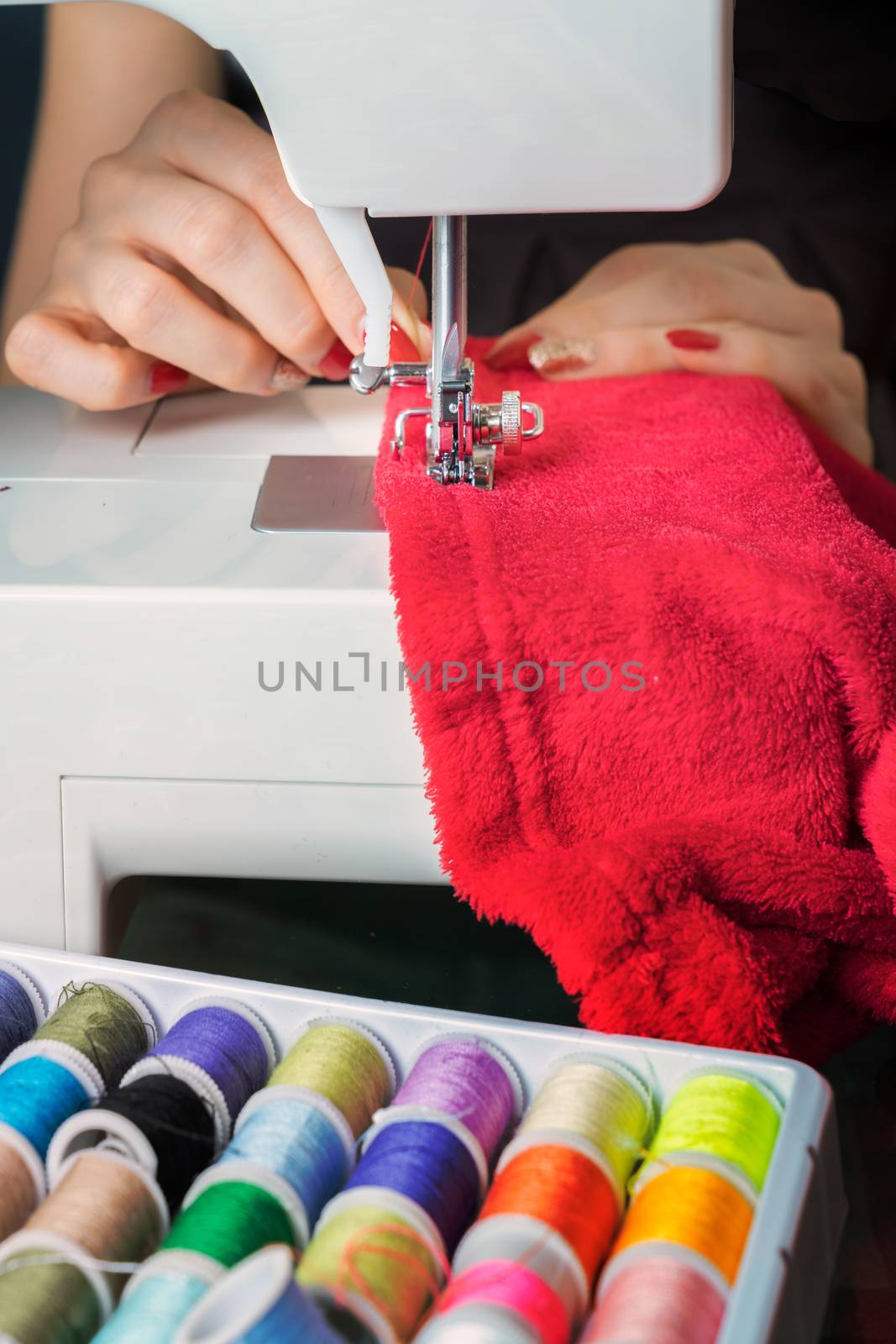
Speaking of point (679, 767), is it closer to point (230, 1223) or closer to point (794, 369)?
point (230, 1223)

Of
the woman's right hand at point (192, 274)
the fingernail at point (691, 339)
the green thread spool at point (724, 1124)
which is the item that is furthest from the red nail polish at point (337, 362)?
the green thread spool at point (724, 1124)

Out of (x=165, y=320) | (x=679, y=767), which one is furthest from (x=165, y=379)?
(x=679, y=767)

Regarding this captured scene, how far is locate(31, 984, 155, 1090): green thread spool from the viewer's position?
0.57 m

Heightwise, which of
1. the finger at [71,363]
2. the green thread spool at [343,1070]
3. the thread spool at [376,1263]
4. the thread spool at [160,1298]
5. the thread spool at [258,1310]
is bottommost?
the green thread spool at [343,1070]

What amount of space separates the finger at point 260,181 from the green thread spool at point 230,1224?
1.84 feet

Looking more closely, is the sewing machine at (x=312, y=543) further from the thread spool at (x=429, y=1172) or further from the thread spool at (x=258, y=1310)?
the thread spool at (x=258, y=1310)

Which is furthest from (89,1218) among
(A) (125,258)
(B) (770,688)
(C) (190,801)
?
(A) (125,258)

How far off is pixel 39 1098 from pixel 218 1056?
0.25ft

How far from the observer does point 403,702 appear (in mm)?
670

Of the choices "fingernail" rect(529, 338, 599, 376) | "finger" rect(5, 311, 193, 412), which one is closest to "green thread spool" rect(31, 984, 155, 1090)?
"finger" rect(5, 311, 193, 412)

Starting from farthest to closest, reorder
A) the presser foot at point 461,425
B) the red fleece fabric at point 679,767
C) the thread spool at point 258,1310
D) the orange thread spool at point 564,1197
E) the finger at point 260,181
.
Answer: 1. the finger at point 260,181
2. the presser foot at point 461,425
3. the red fleece fabric at point 679,767
4. the orange thread spool at point 564,1197
5. the thread spool at point 258,1310

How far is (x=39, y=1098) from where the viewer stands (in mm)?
548

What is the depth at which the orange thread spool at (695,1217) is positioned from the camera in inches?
18.1

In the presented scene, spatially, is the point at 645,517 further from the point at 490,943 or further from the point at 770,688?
the point at 490,943
